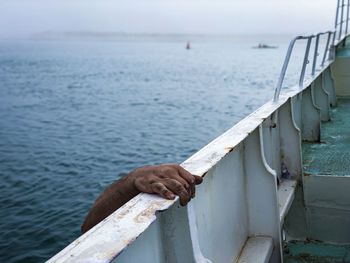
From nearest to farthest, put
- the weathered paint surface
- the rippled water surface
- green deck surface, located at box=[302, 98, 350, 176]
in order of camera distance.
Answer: the weathered paint surface → green deck surface, located at box=[302, 98, 350, 176] → the rippled water surface

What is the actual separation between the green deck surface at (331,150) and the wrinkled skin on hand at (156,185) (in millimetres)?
2599

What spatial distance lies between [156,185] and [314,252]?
2.45 m

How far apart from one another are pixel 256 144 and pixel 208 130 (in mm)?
15673

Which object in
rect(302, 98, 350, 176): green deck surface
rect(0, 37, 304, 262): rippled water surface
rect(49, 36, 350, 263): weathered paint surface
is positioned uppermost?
rect(49, 36, 350, 263): weathered paint surface

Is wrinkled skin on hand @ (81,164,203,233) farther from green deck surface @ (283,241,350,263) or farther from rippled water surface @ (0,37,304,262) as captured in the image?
rippled water surface @ (0,37,304,262)

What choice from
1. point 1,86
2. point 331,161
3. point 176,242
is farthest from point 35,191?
point 1,86

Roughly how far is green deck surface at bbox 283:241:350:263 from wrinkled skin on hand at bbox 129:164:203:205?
6.64 feet

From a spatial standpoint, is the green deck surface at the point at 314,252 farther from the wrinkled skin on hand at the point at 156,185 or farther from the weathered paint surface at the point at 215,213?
the wrinkled skin on hand at the point at 156,185

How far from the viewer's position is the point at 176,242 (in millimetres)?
1907

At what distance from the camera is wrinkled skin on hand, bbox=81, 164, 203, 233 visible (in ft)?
5.90

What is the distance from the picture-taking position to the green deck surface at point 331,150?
4297 millimetres

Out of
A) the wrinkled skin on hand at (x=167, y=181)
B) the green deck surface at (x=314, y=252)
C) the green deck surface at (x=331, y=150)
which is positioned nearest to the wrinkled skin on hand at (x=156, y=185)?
the wrinkled skin on hand at (x=167, y=181)

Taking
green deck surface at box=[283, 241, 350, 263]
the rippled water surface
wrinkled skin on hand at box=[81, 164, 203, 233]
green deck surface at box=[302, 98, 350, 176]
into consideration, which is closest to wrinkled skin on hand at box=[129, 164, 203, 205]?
wrinkled skin on hand at box=[81, 164, 203, 233]

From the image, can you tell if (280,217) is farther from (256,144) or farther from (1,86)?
(1,86)
